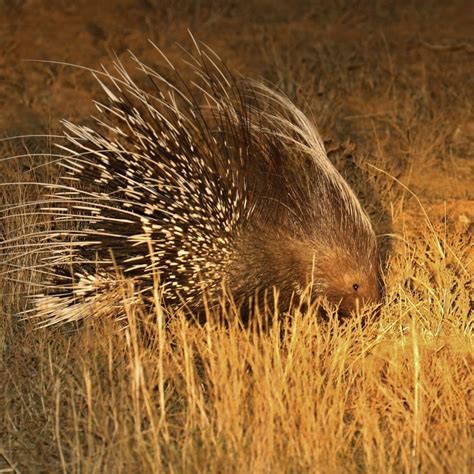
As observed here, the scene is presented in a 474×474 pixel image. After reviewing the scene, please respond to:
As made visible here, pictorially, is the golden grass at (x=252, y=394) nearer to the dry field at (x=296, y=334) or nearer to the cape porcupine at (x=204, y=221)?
the dry field at (x=296, y=334)

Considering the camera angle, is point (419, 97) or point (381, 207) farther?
point (419, 97)

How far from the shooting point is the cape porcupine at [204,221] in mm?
3197

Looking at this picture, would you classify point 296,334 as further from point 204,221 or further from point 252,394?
point 204,221

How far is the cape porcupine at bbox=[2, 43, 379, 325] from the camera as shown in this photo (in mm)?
3197

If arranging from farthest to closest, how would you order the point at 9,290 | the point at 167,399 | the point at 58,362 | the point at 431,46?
the point at 431,46 → the point at 9,290 → the point at 58,362 → the point at 167,399

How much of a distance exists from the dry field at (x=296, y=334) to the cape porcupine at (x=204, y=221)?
Result: 124mm

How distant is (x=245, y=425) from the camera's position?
2.67 meters

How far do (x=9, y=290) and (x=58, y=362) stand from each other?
56 cm

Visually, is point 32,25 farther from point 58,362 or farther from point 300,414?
point 300,414

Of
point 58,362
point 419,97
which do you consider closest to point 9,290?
point 58,362

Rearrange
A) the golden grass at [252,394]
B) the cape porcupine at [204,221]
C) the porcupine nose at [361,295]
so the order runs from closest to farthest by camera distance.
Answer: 1. the golden grass at [252,394]
2. the cape porcupine at [204,221]
3. the porcupine nose at [361,295]

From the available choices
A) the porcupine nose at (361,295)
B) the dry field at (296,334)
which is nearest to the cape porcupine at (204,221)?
the porcupine nose at (361,295)

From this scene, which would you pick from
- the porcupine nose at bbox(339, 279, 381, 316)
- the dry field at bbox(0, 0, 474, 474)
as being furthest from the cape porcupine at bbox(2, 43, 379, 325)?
the dry field at bbox(0, 0, 474, 474)

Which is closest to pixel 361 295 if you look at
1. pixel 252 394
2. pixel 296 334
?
pixel 296 334
